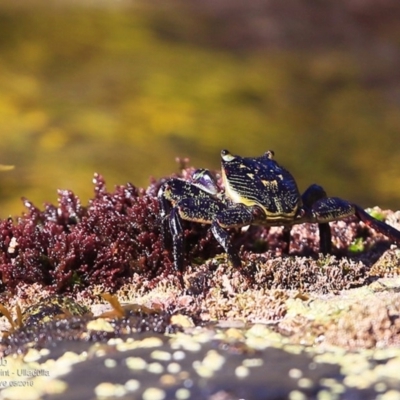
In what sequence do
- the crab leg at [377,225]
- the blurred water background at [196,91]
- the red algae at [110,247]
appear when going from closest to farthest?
the red algae at [110,247] < the crab leg at [377,225] < the blurred water background at [196,91]

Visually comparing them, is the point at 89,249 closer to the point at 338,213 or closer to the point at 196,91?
the point at 338,213

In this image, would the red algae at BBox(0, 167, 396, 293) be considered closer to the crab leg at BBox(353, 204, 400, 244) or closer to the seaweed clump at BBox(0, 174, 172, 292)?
the seaweed clump at BBox(0, 174, 172, 292)

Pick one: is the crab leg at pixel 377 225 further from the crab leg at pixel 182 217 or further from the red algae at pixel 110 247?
the crab leg at pixel 182 217

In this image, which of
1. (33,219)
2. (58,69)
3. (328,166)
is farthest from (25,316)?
(58,69)

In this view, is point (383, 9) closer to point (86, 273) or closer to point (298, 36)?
point (298, 36)

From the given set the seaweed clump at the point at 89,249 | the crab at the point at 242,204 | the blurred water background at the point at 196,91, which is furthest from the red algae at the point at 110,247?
the blurred water background at the point at 196,91

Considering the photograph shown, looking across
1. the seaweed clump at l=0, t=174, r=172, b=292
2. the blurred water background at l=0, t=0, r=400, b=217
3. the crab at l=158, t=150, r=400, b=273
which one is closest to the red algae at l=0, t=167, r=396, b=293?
the seaweed clump at l=0, t=174, r=172, b=292
